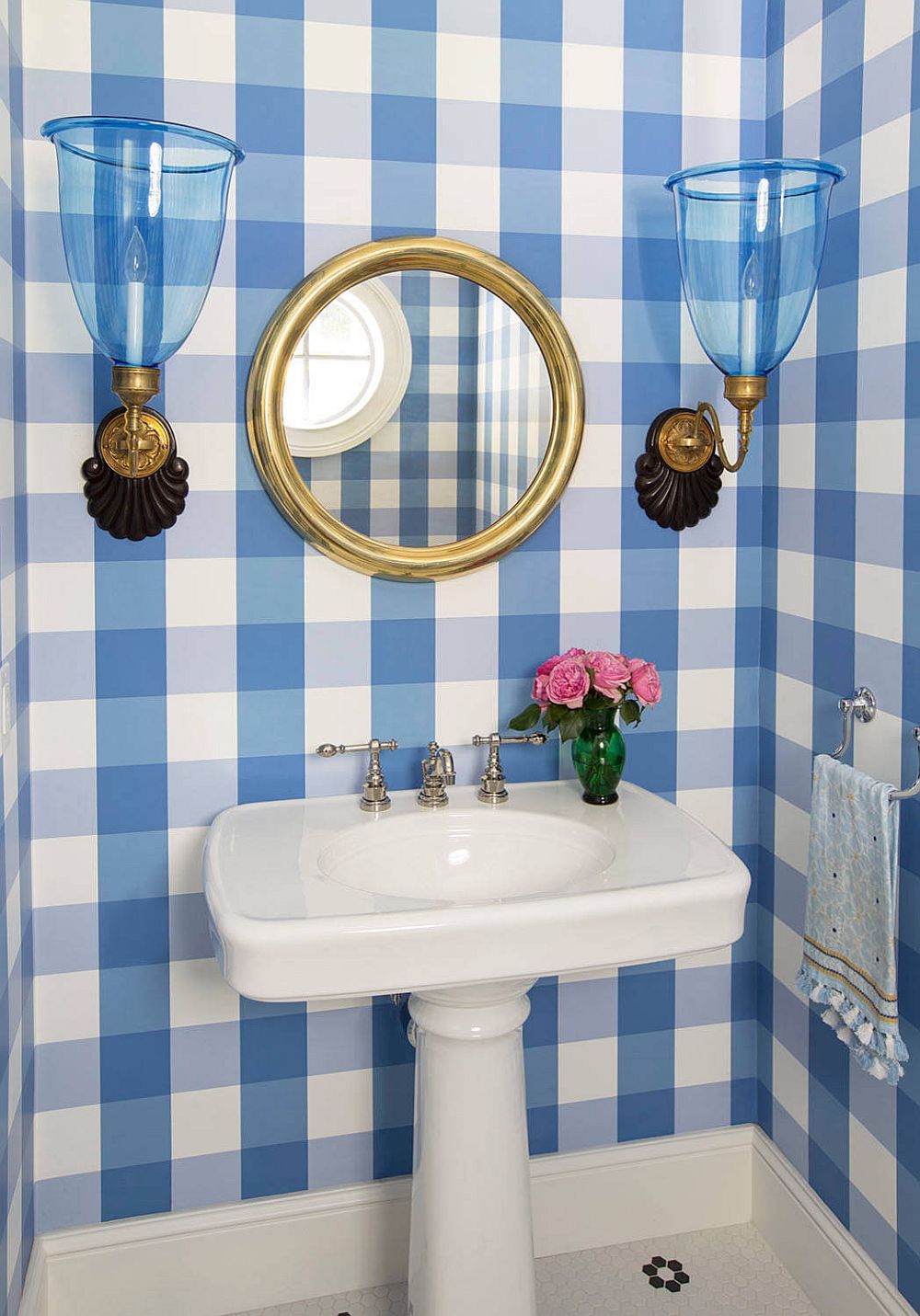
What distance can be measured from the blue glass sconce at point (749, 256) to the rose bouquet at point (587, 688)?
14.9 inches

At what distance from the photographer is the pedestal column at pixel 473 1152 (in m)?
1.73

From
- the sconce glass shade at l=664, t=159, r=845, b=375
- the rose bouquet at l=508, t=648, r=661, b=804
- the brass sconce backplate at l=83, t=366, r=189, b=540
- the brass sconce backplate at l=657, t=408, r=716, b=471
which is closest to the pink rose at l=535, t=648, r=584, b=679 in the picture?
the rose bouquet at l=508, t=648, r=661, b=804

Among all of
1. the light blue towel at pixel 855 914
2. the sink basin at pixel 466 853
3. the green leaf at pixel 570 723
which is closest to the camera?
the light blue towel at pixel 855 914

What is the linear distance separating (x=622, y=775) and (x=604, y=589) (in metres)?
0.33

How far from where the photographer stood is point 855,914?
5.88 feet

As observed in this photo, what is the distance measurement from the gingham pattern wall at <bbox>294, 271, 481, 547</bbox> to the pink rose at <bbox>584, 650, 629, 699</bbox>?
1.10 ft

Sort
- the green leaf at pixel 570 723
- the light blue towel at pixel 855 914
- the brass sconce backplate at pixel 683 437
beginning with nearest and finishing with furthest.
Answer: the light blue towel at pixel 855 914, the green leaf at pixel 570 723, the brass sconce backplate at pixel 683 437

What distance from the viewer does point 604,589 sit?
212cm

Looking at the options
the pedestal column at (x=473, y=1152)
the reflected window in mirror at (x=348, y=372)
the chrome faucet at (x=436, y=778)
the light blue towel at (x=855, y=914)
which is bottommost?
the pedestal column at (x=473, y=1152)

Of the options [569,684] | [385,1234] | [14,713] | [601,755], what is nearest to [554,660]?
[569,684]

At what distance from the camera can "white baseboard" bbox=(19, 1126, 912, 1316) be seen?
200 centimetres

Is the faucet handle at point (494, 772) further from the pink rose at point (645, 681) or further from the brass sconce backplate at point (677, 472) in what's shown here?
the brass sconce backplate at point (677, 472)

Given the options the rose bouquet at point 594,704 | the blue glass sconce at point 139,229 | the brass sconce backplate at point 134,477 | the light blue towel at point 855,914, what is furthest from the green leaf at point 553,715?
the blue glass sconce at point 139,229

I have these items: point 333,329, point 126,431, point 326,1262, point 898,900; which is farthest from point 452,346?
point 326,1262
